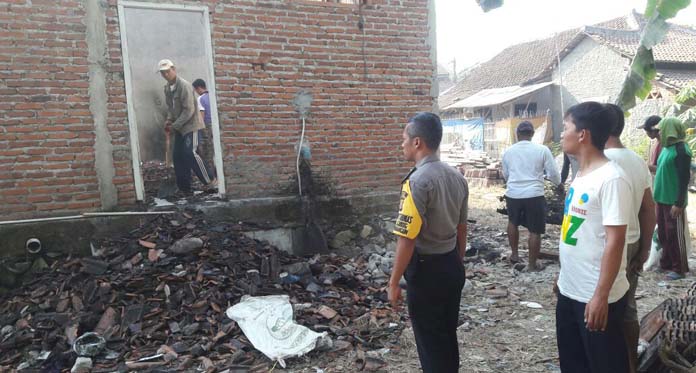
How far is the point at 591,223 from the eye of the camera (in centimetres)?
227

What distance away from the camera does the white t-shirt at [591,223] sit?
7.08ft

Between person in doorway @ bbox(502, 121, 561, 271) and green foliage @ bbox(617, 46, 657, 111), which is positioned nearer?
green foliage @ bbox(617, 46, 657, 111)

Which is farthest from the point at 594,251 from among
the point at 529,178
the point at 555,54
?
the point at 555,54

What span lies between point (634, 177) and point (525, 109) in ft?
71.0

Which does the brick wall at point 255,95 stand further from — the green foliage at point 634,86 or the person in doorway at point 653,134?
the person in doorway at point 653,134

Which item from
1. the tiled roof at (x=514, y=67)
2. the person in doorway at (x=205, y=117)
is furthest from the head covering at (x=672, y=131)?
the tiled roof at (x=514, y=67)

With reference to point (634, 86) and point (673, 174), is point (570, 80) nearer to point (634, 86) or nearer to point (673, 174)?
point (634, 86)

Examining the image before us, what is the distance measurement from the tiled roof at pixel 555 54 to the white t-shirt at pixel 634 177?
1879 cm

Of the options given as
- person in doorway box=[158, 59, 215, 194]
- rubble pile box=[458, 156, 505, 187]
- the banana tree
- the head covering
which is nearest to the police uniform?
the banana tree

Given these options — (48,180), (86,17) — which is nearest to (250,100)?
(86,17)

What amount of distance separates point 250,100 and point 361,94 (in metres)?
1.67

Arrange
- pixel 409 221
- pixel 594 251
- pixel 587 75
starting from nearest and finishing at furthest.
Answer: pixel 594 251, pixel 409 221, pixel 587 75

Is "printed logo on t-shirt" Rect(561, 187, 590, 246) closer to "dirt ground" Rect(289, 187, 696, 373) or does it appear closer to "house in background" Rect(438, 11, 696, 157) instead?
"dirt ground" Rect(289, 187, 696, 373)

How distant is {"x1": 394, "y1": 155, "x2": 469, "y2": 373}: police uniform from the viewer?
276 centimetres
